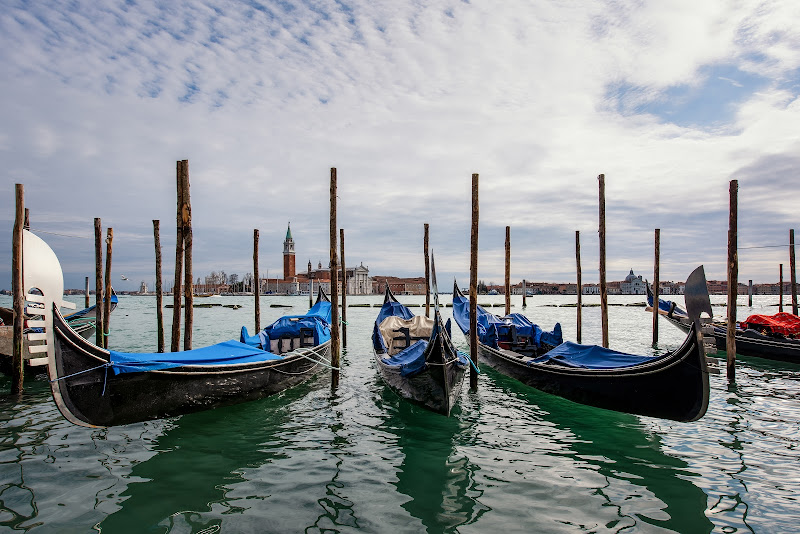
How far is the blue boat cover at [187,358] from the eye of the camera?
16.8 feet

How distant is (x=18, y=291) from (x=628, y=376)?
29.5 feet

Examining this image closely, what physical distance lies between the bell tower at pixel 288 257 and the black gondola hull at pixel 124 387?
334 ft

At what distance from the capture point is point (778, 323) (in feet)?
38.5

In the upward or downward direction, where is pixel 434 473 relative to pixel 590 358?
downward

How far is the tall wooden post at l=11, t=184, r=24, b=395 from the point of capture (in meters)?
6.98

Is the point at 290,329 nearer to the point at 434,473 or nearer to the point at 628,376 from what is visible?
the point at 434,473

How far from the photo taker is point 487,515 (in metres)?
3.72

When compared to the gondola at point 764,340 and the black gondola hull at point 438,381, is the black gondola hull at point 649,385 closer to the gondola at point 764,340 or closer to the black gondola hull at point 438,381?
the black gondola hull at point 438,381

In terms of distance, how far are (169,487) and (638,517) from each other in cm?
406

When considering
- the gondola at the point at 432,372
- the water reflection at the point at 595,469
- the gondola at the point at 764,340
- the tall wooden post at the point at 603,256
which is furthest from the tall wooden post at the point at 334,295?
the gondola at the point at 764,340

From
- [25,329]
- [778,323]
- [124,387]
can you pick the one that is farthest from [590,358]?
[25,329]

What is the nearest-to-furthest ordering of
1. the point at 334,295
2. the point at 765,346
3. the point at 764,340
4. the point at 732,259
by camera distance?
the point at 334,295
the point at 732,259
the point at 765,346
the point at 764,340

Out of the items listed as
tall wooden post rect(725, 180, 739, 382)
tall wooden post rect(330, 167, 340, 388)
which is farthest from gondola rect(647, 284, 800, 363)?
tall wooden post rect(330, 167, 340, 388)

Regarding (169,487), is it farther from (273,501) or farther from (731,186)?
(731,186)
